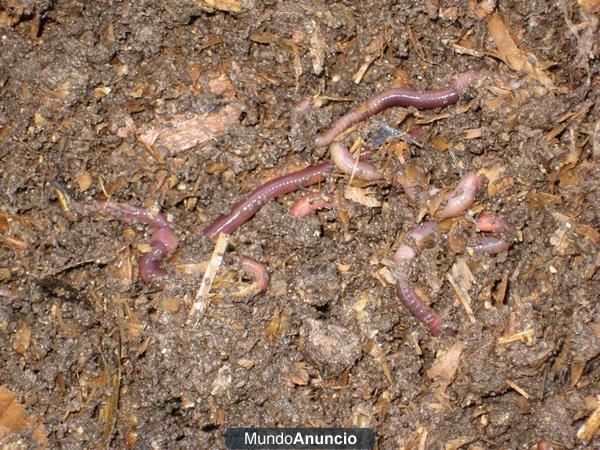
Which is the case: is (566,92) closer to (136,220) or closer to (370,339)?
(370,339)

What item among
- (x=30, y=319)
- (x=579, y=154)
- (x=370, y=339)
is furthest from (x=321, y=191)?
(x=30, y=319)

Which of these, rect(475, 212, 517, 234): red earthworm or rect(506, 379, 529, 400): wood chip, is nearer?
rect(506, 379, 529, 400): wood chip

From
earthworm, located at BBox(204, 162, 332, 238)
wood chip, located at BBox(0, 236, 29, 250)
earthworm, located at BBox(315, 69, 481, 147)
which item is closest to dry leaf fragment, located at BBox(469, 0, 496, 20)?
earthworm, located at BBox(315, 69, 481, 147)

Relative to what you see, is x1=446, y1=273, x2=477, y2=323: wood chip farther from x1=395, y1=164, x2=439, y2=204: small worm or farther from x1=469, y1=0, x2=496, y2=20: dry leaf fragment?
x1=469, y1=0, x2=496, y2=20: dry leaf fragment

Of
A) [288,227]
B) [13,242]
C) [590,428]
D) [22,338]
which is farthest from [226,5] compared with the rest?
[590,428]

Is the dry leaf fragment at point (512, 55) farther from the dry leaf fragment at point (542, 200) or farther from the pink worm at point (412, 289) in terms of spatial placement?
the pink worm at point (412, 289)

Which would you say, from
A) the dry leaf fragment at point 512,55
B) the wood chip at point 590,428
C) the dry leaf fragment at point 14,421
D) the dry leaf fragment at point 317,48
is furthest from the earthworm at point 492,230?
the dry leaf fragment at point 14,421
